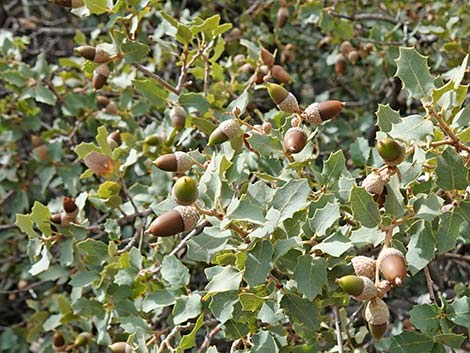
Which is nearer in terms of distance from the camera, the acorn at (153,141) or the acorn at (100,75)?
the acorn at (100,75)

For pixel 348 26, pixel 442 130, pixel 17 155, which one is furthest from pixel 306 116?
pixel 17 155

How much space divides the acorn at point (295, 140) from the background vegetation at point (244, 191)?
77 mm

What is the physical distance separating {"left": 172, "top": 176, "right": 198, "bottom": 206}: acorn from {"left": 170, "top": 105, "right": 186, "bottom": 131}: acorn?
68 centimetres

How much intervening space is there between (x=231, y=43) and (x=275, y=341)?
1.76m

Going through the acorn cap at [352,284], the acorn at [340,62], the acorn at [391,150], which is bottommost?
the acorn at [340,62]

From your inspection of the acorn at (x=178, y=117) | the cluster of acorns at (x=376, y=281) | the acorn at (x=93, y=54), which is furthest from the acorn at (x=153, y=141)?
the cluster of acorns at (x=376, y=281)

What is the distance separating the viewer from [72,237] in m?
1.84

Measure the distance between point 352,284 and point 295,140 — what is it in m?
0.36

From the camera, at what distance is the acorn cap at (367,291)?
1088mm

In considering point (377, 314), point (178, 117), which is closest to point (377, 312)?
point (377, 314)

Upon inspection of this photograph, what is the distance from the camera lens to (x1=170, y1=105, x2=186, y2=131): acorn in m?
1.84

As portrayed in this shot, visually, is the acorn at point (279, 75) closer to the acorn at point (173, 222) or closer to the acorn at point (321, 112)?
the acorn at point (321, 112)

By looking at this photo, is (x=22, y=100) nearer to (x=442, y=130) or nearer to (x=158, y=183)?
(x=158, y=183)

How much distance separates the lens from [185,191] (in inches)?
46.3
